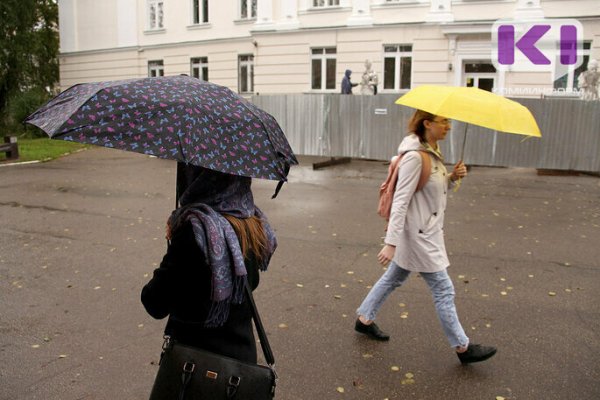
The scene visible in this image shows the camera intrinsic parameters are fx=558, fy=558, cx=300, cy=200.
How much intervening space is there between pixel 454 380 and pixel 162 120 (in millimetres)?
2891

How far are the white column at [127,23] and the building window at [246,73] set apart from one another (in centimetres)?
764

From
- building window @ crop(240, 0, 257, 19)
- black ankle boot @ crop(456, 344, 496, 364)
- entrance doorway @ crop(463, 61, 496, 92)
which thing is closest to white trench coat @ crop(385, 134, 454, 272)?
black ankle boot @ crop(456, 344, 496, 364)

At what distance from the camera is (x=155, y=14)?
30500 millimetres

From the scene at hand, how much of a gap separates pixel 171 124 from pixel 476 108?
213cm

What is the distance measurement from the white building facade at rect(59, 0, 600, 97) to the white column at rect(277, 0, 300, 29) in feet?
0.14

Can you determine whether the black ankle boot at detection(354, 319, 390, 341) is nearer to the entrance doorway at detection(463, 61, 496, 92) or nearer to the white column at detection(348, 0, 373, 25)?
the entrance doorway at detection(463, 61, 496, 92)

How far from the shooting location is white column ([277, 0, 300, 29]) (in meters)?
24.5

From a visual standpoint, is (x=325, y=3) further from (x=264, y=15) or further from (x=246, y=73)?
(x=246, y=73)

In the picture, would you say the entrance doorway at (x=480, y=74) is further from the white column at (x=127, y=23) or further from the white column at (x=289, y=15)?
the white column at (x=127, y=23)

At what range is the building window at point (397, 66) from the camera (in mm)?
22531

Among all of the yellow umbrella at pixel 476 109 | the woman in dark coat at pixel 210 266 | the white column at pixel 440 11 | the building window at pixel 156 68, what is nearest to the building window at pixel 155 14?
the building window at pixel 156 68

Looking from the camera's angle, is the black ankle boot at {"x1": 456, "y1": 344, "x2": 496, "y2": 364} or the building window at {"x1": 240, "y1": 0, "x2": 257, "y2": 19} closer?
the black ankle boot at {"x1": 456, "y1": 344, "x2": 496, "y2": 364}

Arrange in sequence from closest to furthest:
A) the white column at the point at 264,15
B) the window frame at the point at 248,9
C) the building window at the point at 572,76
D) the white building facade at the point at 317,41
A: the building window at the point at 572,76 < the white building facade at the point at 317,41 < the white column at the point at 264,15 < the window frame at the point at 248,9

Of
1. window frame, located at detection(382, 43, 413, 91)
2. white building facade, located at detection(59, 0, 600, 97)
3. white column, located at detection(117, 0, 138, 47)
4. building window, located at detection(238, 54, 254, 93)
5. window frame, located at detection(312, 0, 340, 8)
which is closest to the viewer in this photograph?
white building facade, located at detection(59, 0, 600, 97)
